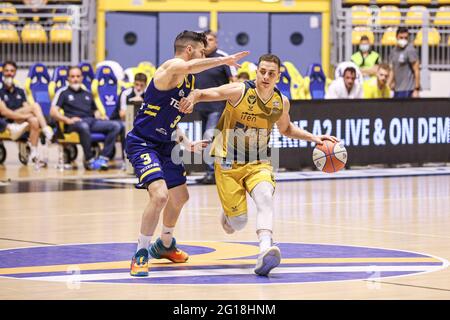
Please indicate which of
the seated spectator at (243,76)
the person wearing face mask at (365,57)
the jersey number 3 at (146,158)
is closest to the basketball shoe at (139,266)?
the jersey number 3 at (146,158)

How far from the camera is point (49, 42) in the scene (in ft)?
93.8

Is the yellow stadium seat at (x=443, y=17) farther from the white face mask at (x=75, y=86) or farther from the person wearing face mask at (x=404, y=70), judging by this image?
the white face mask at (x=75, y=86)

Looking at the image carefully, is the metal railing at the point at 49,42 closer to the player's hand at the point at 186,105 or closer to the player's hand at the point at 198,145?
the player's hand at the point at 198,145

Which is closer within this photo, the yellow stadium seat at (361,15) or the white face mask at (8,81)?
the white face mask at (8,81)

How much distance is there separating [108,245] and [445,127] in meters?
11.3

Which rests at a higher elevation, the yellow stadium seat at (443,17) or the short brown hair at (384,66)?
the yellow stadium seat at (443,17)

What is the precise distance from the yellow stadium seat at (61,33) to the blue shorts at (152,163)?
734 inches

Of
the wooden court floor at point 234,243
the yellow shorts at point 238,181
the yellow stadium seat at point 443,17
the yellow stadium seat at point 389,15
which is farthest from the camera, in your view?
the yellow stadium seat at point 389,15

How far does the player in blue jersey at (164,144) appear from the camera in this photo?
9.73 m

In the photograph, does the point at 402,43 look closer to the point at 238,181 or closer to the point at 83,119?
the point at 83,119

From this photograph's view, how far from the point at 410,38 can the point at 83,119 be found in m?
10.0

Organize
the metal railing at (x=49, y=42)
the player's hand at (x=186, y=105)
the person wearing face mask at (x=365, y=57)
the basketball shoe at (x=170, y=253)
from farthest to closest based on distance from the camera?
the metal railing at (x=49, y=42), the person wearing face mask at (x=365, y=57), the basketball shoe at (x=170, y=253), the player's hand at (x=186, y=105)

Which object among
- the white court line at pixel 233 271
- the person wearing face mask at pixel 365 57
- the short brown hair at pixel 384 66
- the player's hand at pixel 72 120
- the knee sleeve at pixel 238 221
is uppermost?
the person wearing face mask at pixel 365 57

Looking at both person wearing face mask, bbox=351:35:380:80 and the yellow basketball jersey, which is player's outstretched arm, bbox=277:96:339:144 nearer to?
the yellow basketball jersey
